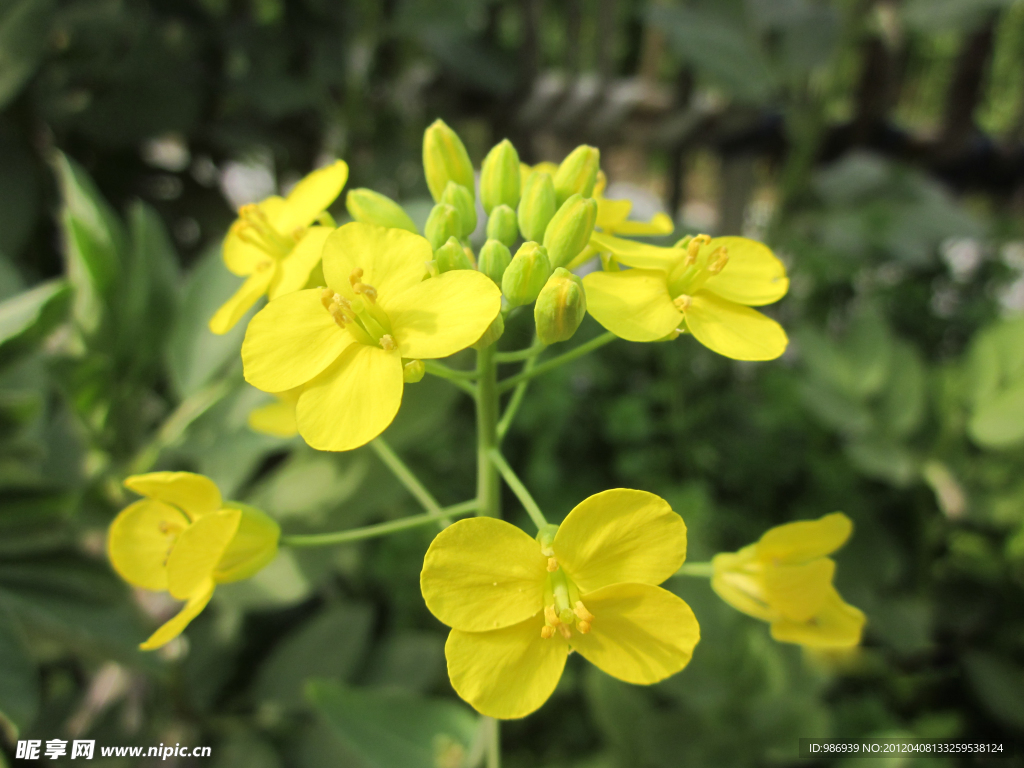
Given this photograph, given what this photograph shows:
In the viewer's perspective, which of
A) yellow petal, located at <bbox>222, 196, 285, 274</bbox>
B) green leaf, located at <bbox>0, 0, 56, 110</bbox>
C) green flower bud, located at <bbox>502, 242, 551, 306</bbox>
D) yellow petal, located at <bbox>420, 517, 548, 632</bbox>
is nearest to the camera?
yellow petal, located at <bbox>420, 517, 548, 632</bbox>

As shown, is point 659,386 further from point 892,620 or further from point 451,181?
point 451,181

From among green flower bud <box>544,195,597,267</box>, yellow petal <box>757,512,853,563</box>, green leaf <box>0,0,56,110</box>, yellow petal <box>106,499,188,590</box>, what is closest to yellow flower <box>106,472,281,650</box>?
yellow petal <box>106,499,188,590</box>

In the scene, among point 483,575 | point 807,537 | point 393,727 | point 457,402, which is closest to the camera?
point 483,575

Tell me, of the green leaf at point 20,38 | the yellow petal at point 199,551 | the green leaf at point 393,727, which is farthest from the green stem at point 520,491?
the green leaf at point 20,38

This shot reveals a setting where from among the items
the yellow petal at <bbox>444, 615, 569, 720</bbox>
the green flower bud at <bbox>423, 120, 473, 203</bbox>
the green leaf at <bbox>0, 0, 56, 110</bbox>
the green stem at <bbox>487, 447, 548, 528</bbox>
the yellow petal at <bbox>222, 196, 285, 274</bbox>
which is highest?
the green leaf at <bbox>0, 0, 56, 110</bbox>

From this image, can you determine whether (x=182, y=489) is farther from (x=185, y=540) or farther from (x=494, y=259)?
(x=494, y=259)

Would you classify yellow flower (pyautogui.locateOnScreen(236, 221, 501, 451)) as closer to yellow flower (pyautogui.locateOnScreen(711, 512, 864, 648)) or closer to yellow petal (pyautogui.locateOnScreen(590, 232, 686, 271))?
yellow petal (pyautogui.locateOnScreen(590, 232, 686, 271))

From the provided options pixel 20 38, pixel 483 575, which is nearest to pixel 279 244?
pixel 483 575
